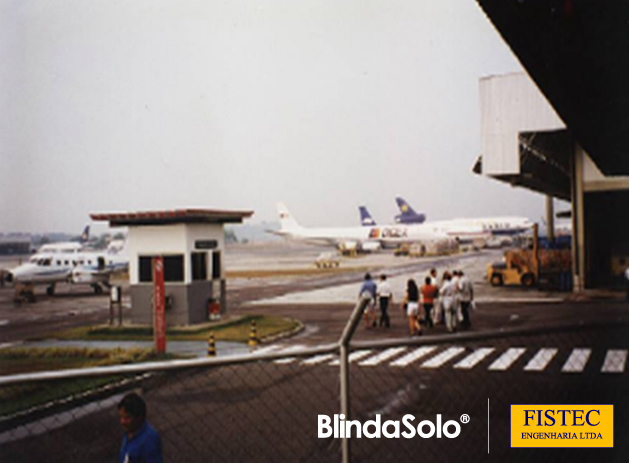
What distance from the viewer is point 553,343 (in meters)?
14.1

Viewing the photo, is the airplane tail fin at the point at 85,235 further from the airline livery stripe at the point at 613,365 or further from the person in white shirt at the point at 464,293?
the airline livery stripe at the point at 613,365

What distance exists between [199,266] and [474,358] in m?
9.37

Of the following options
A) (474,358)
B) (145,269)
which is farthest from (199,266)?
(474,358)

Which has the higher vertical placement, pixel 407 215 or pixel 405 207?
pixel 405 207

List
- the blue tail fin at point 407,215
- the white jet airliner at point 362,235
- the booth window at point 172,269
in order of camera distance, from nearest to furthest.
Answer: the booth window at point 172,269
the white jet airliner at point 362,235
the blue tail fin at point 407,215

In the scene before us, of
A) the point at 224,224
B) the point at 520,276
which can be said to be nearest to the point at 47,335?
the point at 224,224

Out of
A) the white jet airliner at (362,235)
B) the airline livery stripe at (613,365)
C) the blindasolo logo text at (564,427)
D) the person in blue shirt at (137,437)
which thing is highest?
the white jet airliner at (362,235)

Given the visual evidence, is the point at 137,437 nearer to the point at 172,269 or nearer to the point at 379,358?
the point at 379,358

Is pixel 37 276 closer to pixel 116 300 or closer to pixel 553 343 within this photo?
pixel 116 300

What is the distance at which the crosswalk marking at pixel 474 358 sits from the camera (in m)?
11.5

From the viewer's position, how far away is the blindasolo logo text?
4316mm

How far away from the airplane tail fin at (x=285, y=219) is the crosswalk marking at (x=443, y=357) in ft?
112

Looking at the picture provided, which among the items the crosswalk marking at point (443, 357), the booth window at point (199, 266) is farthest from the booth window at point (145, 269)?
the crosswalk marking at point (443, 357)

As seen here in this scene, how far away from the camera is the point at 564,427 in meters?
4.30
